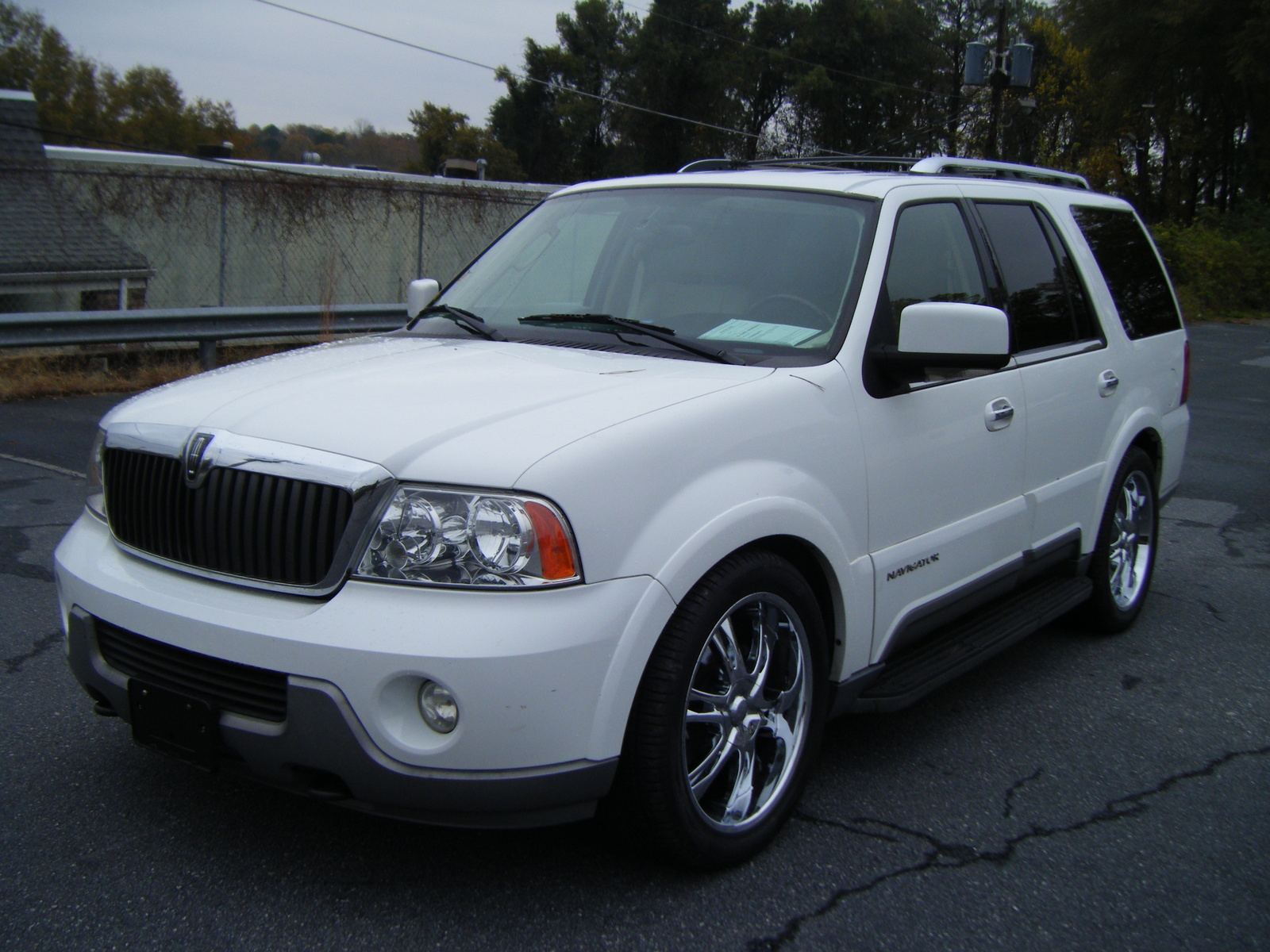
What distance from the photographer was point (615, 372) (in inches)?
123

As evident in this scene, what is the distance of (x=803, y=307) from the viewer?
3469mm

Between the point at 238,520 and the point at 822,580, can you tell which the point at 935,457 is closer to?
the point at 822,580

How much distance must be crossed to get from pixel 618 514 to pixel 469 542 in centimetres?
33

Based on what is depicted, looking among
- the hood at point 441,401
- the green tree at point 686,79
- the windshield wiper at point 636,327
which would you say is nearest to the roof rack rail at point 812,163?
the windshield wiper at point 636,327

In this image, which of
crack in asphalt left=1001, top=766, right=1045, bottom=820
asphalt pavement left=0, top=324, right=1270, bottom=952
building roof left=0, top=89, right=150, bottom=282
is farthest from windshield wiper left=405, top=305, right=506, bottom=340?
building roof left=0, top=89, right=150, bottom=282

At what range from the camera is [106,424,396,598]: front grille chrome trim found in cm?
250

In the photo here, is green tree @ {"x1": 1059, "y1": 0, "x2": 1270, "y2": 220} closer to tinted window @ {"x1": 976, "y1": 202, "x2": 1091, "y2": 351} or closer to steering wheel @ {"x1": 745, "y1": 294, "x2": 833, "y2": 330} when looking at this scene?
tinted window @ {"x1": 976, "y1": 202, "x2": 1091, "y2": 351}

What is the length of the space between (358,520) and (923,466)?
1.76 m

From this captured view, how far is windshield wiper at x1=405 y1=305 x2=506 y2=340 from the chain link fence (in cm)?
1555

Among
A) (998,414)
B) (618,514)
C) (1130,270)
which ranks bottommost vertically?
(618,514)

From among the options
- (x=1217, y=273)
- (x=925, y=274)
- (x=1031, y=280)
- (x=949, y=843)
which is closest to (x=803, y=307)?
(x=925, y=274)

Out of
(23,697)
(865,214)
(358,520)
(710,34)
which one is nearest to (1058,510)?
(865,214)

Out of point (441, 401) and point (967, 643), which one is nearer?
point (441, 401)

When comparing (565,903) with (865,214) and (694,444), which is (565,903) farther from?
(865,214)
